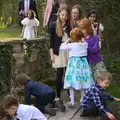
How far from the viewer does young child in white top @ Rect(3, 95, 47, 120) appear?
172 inches

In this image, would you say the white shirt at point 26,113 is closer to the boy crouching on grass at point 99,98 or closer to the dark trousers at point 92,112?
the boy crouching on grass at point 99,98

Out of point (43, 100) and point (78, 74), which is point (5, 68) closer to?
point (43, 100)

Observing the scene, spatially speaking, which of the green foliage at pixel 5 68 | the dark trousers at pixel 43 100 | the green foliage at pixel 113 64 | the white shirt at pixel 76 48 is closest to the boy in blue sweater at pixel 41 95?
the dark trousers at pixel 43 100

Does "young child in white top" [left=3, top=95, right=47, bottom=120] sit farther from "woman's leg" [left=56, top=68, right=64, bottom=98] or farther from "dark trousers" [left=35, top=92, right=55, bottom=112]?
"woman's leg" [left=56, top=68, right=64, bottom=98]

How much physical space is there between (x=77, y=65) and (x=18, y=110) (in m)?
1.85

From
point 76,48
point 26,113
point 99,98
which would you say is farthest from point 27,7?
point 26,113

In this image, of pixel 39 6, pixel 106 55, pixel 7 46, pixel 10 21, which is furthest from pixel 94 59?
pixel 10 21

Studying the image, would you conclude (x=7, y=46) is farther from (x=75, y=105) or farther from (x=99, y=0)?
(x=99, y=0)

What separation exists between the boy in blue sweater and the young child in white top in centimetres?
114

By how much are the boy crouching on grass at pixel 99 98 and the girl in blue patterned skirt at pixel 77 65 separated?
0.48 metres

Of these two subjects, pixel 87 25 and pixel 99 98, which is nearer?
pixel 99 98

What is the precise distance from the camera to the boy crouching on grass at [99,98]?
208 inches

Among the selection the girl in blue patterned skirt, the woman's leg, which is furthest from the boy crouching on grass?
the woman's leg

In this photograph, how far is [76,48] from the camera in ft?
20.1
